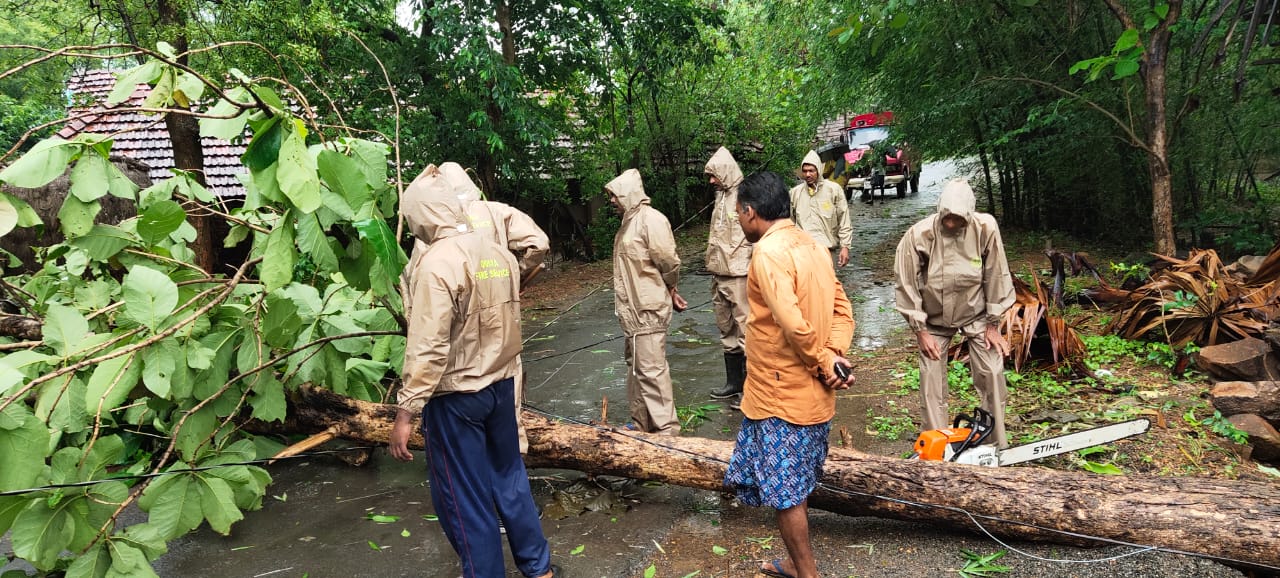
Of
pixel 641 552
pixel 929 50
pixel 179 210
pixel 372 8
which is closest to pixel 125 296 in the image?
pixel 179 210

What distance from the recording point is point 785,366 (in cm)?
291

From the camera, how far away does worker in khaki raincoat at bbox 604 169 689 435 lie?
4.88 m

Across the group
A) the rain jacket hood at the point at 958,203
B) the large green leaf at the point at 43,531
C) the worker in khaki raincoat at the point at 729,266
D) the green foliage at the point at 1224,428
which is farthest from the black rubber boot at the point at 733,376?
the large green leaf at the point at 43,531

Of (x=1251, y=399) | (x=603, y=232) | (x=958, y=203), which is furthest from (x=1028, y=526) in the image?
(x=603, y=232)

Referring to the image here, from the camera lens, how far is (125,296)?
3.36 meters

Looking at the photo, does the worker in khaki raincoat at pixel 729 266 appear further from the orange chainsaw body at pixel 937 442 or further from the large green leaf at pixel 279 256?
the large green leaf at pixel 279 256

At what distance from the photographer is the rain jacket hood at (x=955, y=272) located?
164 inches

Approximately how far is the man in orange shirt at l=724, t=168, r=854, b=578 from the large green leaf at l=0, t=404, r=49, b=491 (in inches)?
106

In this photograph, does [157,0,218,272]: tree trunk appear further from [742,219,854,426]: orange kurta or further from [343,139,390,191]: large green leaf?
[742,219,854,426]: orange kurta

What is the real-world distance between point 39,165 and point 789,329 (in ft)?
9.89

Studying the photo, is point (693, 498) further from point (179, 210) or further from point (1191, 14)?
point (1191, 14)

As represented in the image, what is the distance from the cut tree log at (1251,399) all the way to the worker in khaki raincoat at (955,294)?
143 centimetres

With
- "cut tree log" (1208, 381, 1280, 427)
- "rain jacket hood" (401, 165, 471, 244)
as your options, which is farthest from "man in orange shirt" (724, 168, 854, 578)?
"cut tree log" (1208, 381, 1280, 427)

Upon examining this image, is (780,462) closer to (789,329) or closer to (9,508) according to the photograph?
(789,329)
